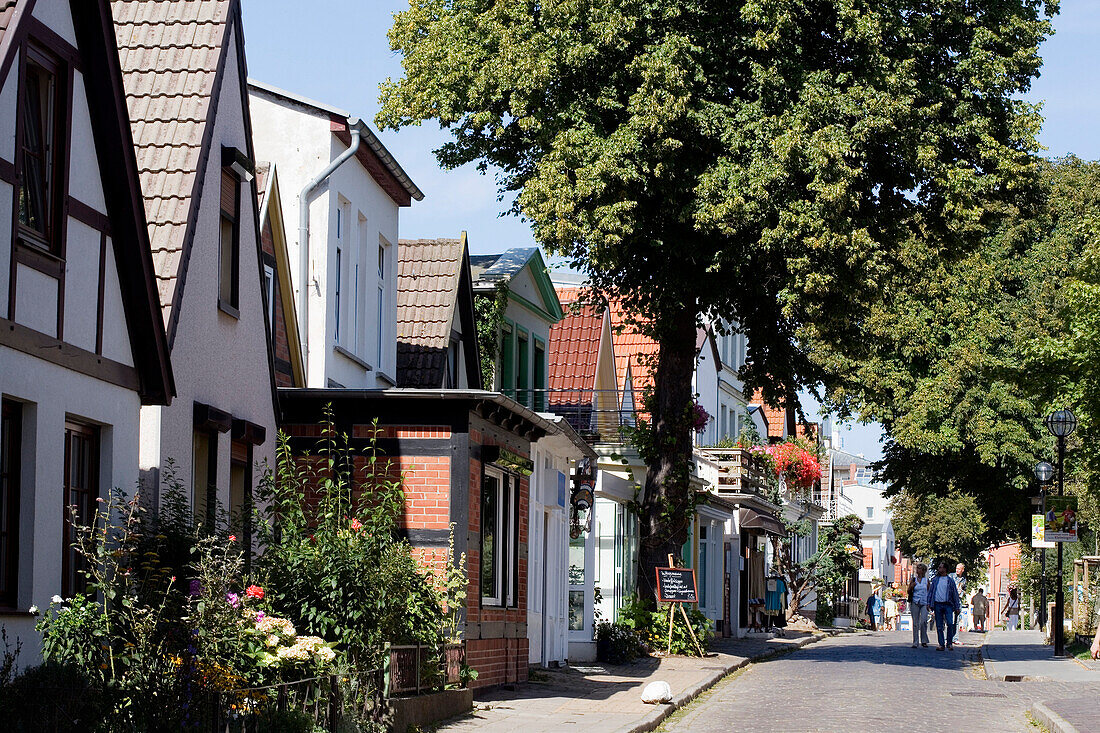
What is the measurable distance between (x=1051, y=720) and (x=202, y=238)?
9.95 meters

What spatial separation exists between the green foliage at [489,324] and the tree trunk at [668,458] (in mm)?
3115

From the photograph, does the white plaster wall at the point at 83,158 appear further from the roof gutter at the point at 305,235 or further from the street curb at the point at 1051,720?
the street curb at the point at 1051,720

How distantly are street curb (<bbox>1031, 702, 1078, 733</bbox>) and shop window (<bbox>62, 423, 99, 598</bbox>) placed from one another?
29.9 feet

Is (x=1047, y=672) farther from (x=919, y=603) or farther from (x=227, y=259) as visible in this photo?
(x=227, y=259)

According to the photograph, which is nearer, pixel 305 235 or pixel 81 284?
pixel 81 284

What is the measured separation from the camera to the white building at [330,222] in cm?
2009

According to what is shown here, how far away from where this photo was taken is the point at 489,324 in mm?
28234

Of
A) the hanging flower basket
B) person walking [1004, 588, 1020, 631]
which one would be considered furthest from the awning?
person walking [1004, 588, 1020, 631]

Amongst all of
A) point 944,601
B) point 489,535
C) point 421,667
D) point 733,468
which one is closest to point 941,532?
point 733,468

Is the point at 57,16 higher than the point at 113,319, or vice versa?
the point at 57,16

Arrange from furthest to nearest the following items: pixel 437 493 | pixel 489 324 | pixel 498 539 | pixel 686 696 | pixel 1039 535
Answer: pixel 1039 535, pixel 489 324, pixel 498 539, pixel 686 696, pixel 437 493

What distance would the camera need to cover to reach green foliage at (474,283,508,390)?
2808 centimetres

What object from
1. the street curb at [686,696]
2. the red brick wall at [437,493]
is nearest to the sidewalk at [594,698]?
the street curb at [686,696]

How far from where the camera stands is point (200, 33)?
49.5 ft
